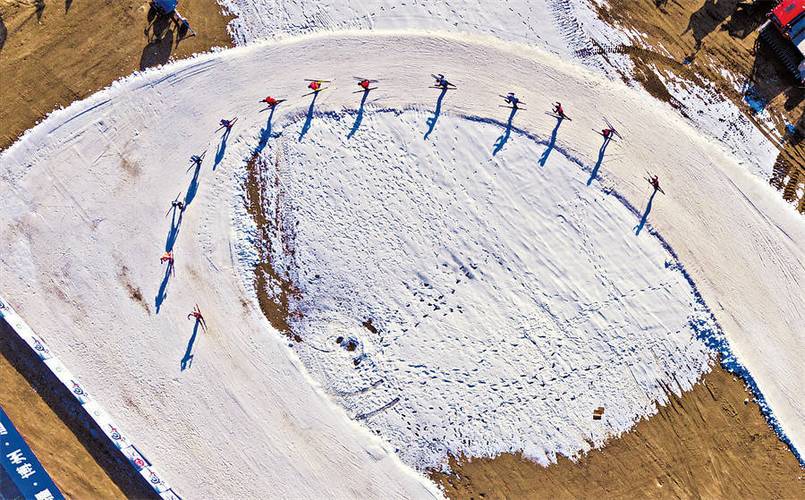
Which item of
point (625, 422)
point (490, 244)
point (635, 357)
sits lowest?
point (625, 422)

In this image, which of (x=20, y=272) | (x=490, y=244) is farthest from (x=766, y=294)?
(x=20, y=272)

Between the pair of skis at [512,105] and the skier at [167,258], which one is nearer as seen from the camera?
the skier at [167,258]

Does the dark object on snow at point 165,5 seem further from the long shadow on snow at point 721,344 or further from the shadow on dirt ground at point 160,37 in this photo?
the long shadow on snow at point 721,344

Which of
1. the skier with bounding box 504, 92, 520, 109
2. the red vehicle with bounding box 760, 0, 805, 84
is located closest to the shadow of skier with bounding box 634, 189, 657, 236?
the skier with bounding box 504, 92, 520, 109

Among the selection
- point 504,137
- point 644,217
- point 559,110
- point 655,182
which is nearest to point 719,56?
point 655,182

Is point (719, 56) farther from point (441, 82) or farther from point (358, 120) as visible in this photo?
point (358, 120)

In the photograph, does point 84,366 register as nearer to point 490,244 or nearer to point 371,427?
point 371,427

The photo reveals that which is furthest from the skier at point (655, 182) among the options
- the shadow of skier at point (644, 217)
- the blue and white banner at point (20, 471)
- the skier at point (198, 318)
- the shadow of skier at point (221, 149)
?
the blue and white banner at point (20, 471)
